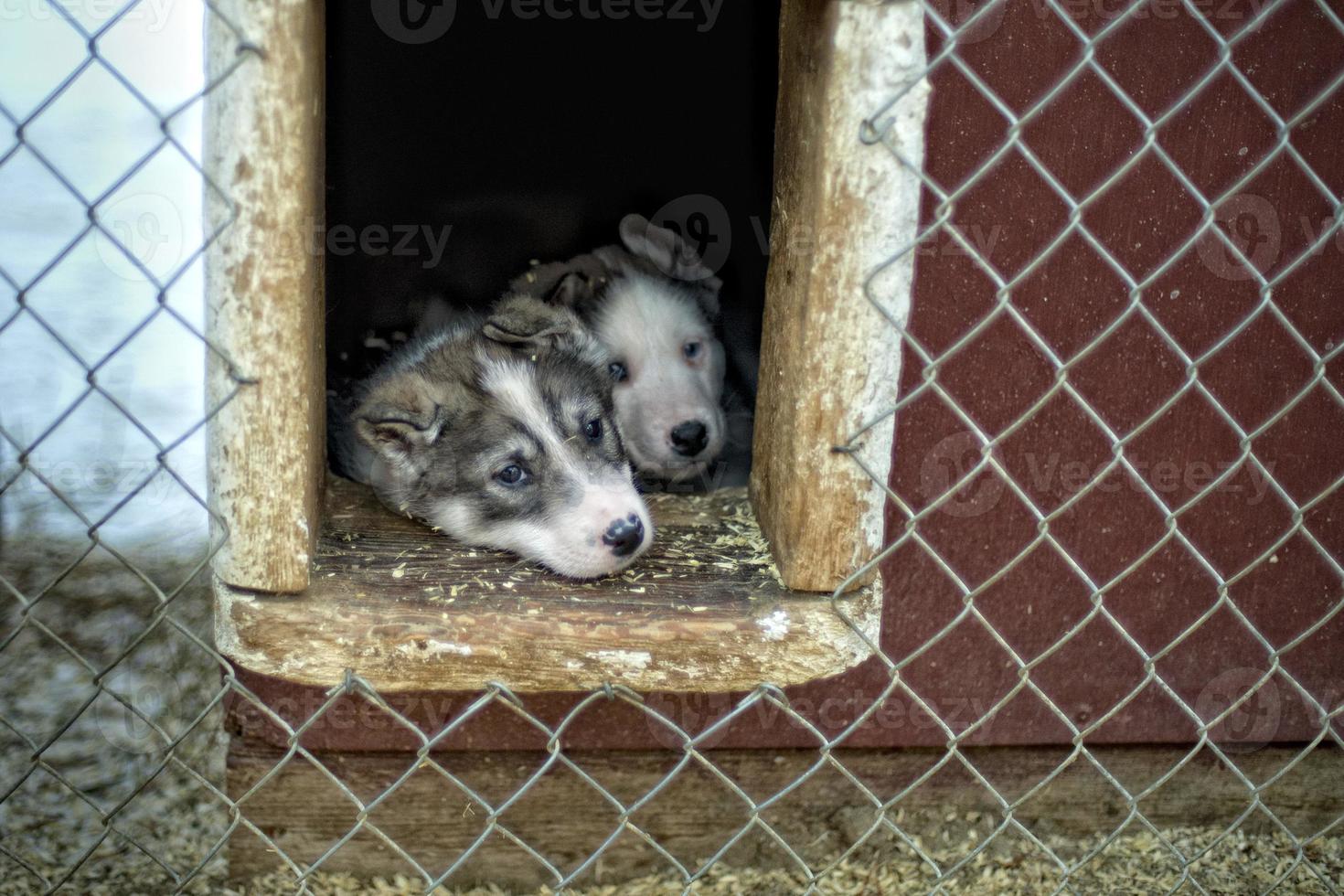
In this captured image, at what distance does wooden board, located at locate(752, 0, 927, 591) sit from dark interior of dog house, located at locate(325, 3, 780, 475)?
89.0 inches

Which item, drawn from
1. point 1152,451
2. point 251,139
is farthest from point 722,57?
point 251,139

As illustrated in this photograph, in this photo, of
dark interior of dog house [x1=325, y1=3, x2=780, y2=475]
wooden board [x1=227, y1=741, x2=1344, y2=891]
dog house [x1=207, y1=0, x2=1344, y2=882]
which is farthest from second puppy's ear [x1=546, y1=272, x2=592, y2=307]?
wooden board [x1=227, y1=741, x2=1344, y2=891]

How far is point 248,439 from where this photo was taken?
8.11ft

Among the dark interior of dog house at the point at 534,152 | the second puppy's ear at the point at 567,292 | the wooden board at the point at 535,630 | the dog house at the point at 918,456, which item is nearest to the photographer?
the dog house at the point at 918,456

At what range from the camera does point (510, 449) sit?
3.28 m

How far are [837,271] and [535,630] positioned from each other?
102 centimetres

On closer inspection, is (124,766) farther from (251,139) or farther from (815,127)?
(815,127)

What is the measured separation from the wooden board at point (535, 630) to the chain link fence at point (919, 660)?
7 centimetres

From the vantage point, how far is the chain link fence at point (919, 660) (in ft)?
8.39

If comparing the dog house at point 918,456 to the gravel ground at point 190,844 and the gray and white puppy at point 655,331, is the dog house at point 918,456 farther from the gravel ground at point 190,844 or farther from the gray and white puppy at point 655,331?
the gray and white puppy at point 655,331
